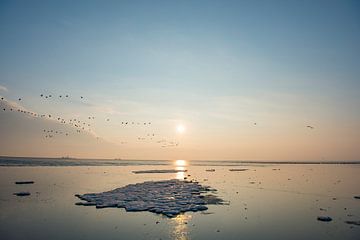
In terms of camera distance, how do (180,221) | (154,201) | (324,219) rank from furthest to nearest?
1. (154,201)
2. (324,219)
3. (180,221)

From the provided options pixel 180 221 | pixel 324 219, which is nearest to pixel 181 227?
pixel 180 221

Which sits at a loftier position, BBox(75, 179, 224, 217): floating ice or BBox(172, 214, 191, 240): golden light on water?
BBox(75, 179, 224, 217): floating ice

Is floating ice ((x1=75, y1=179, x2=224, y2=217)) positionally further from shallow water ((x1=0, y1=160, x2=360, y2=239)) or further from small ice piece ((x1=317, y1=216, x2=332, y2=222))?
small ice piece ((x1=317, y1=216, x2=332, y2=222))

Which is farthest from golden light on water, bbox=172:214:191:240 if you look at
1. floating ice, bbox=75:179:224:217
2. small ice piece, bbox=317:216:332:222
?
small ice piece, bbox=317:216:332:222

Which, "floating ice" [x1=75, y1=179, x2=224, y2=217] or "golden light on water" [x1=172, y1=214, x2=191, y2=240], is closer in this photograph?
"golden light on water" [x1=172, y1=214, x2=191, y2=240]

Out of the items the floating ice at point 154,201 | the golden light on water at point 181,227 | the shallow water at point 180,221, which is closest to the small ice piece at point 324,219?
the shallow water at point 180,221

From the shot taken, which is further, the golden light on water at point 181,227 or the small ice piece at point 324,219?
the small ice piece at point 324,219

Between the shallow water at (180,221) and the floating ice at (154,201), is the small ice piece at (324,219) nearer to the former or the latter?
the shallow water at (180,221)

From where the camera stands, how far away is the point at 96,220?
17641mm

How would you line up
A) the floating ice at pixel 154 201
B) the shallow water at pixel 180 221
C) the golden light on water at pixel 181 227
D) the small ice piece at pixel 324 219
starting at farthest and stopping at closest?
the floating ice at pixel 154 201, the small ice piece at pixel 324 219, the shallow water at pixel 180 221, the golden light on water at pixel 181 227

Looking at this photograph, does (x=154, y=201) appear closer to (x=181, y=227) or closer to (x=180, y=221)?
(x=180, y=221)

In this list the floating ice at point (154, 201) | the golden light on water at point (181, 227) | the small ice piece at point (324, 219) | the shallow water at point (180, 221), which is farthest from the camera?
the floating ice at point (154, 201)

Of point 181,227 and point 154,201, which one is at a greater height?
point 154,201

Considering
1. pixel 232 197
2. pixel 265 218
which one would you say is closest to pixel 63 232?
pixel 265 218
